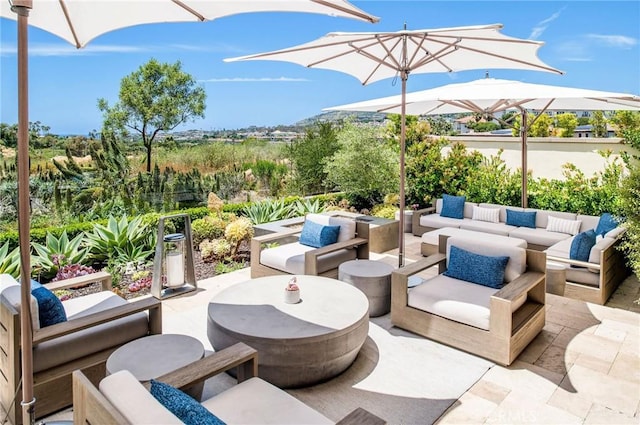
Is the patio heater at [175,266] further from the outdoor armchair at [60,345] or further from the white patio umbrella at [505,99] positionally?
the white patio umbrella at [505,99]

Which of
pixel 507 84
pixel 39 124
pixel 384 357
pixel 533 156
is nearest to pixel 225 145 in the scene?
pixel 39 124

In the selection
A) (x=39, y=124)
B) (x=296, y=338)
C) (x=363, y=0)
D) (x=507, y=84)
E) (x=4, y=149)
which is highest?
(x=363, y=0)

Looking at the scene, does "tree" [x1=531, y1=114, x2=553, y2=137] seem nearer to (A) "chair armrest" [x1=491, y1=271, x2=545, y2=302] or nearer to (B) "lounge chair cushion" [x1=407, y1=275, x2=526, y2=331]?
(A) "chair armrest" [x1=491, y1=271, x2=545, y2=302]

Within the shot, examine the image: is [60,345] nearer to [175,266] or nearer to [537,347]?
[175,266]

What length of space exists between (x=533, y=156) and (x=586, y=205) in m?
4.30

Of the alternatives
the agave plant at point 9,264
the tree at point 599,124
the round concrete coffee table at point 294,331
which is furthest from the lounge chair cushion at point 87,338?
the tree at point 599,124

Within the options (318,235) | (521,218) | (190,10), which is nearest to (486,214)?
(521,218)

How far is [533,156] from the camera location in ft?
38.7

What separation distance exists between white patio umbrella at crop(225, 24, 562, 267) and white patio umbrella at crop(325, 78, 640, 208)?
37cm

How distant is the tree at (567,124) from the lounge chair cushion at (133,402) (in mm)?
17673

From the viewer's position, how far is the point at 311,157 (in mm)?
11305

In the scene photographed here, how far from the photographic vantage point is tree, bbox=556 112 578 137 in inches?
635

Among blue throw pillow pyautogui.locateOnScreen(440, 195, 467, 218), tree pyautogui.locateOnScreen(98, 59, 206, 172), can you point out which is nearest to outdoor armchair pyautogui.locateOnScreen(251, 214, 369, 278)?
blue throw pillow pyautogui.locateOnScreen(440, 195, 467, 218)

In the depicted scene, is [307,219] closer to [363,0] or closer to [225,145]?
[225,145]
